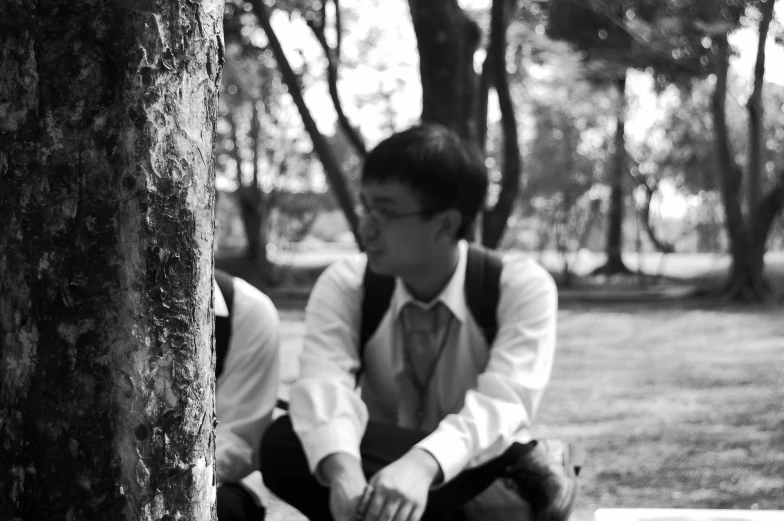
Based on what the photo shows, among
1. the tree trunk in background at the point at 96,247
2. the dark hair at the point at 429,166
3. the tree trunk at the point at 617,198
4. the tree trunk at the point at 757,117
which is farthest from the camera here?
the tree trunk at the point at 617,198

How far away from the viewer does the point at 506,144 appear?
755 centimetres

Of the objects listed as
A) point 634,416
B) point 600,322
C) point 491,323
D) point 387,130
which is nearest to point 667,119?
point 387,130

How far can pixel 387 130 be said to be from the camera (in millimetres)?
19250

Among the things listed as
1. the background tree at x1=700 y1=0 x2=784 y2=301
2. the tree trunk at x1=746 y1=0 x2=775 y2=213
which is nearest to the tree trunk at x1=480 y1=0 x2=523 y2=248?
the background tree at x1=700 y1=0 x2=784 y2=301

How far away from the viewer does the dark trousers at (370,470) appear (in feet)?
7.97

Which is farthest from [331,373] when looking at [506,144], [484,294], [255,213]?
[255,213]

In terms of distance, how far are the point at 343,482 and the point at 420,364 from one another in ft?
2.01

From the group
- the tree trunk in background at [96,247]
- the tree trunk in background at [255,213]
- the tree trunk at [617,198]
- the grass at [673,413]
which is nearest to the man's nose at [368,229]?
the tree trunk in background at [96,247]

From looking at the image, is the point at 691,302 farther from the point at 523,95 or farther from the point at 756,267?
the point at 523,95

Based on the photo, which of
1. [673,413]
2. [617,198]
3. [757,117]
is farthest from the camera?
[617,198]

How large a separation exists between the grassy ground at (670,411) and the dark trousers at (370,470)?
5.23ft

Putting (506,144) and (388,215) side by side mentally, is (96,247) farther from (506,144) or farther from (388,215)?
(506,144)

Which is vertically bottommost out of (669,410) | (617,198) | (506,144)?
(669,410)

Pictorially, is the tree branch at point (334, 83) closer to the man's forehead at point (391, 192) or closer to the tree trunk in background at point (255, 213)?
the man's forehead at point (391, 192)
